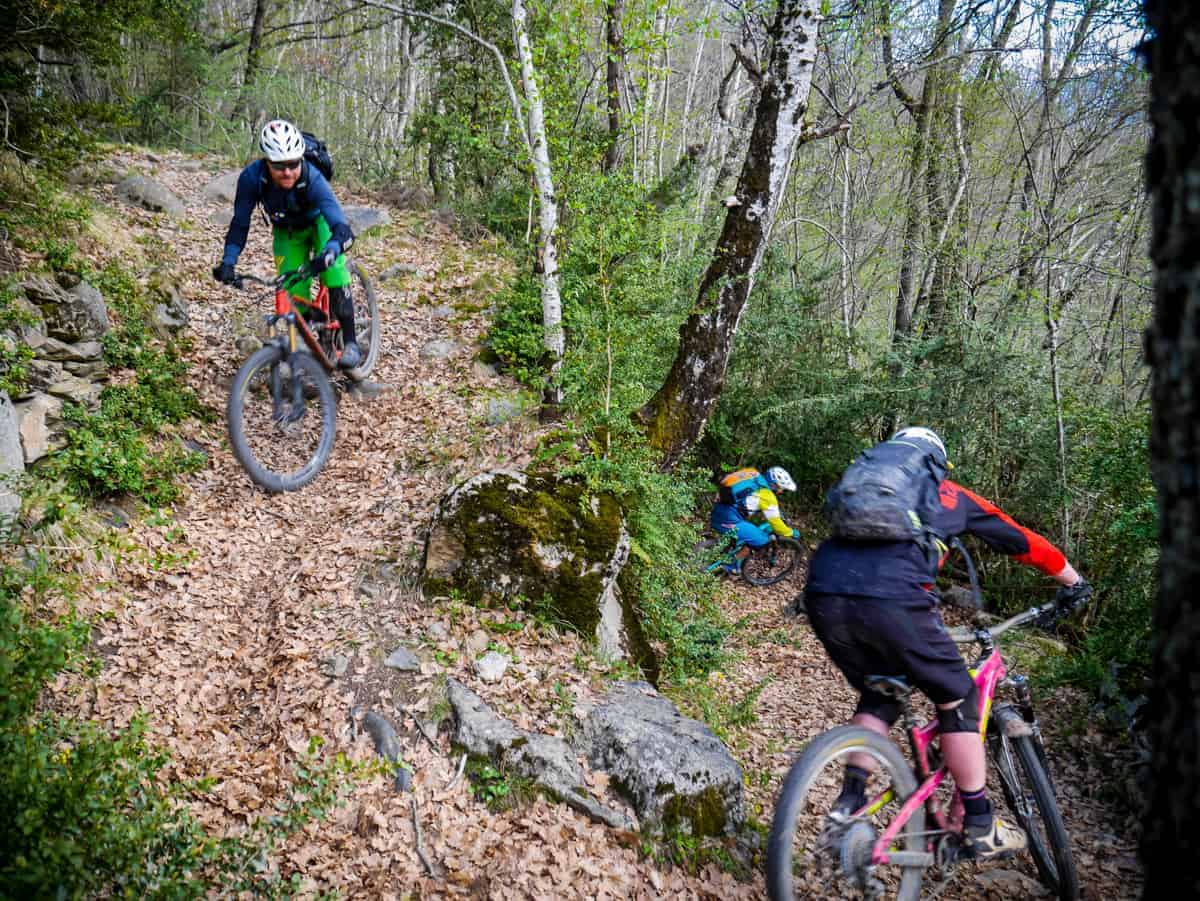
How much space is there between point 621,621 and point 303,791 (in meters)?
2.62

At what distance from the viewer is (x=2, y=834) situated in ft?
7.52

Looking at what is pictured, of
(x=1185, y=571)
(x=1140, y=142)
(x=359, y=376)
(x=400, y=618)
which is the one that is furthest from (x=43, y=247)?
(x=1140, y=142)

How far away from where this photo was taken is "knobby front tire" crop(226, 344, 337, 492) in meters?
5.30

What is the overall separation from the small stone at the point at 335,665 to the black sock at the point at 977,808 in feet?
11.6

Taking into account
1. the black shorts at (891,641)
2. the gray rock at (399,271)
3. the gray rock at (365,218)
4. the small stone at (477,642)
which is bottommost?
the small stone at (477,642)

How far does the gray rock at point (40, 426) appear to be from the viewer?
4746mm

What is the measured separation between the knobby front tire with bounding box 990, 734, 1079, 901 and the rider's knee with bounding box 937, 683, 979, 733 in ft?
1.58

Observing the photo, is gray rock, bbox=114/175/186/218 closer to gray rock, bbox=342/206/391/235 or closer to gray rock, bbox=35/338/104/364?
gray rock, bbox=342/206/391/235

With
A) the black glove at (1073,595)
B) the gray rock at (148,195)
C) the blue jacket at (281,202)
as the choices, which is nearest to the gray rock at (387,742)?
the black glove at (1073,595)

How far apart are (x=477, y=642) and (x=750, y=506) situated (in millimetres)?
4958

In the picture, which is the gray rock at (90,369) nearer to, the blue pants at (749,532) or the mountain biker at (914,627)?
the mountain biker at (914,627)

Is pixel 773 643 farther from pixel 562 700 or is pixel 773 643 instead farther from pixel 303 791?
pixel 303 791

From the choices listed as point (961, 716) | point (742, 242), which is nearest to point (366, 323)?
point (742, 242)

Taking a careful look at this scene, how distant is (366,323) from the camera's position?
25.4ft
